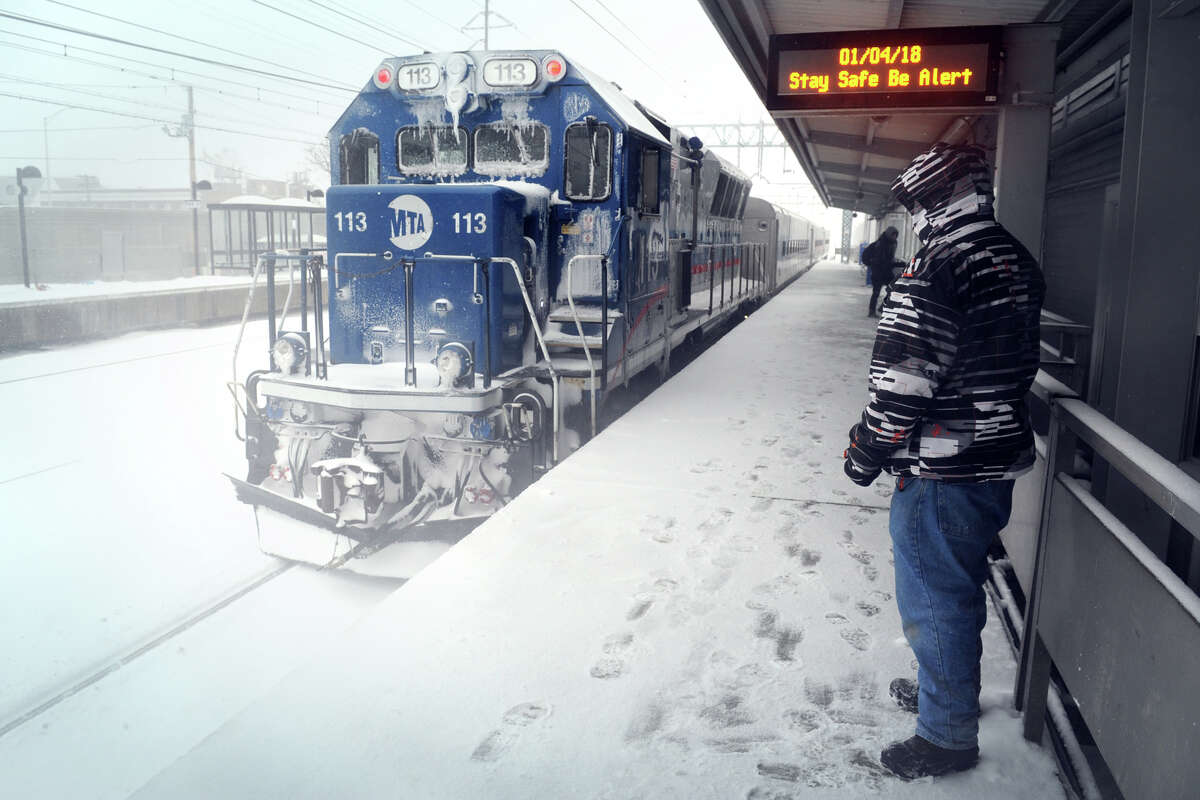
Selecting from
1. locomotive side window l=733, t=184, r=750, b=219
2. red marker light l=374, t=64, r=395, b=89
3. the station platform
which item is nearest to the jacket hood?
red marker light l=374, t=64, r=395, b=89

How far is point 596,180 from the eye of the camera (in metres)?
6.96

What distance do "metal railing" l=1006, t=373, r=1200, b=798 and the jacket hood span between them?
25.5 inches

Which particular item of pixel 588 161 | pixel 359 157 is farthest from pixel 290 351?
pixel 588 161

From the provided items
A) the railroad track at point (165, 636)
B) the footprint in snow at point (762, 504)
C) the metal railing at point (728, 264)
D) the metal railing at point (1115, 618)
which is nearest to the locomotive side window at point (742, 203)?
the metal railing at point (728, 264)

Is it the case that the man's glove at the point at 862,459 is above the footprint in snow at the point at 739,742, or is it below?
above

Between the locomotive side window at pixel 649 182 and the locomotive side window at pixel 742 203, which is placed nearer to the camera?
the locomotive side window at pixel 649 182

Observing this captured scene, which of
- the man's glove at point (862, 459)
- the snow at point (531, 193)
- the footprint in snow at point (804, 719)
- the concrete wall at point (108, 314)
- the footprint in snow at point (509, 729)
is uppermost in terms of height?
the snow at point (531, 193)

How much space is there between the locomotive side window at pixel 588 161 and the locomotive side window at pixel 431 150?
899 mm

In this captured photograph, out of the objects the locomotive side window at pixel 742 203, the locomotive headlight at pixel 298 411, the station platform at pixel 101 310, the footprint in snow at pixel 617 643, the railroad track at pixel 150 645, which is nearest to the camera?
the footprint in snow at pixel 617 643

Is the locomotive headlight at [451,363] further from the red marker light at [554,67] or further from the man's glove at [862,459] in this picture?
the man's glove at [862,459]

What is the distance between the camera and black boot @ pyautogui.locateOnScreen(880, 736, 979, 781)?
253cm

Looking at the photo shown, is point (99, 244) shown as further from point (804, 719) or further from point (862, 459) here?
point (862, 459)

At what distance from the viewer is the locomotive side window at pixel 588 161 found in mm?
6863

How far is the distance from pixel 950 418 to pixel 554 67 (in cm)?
536
